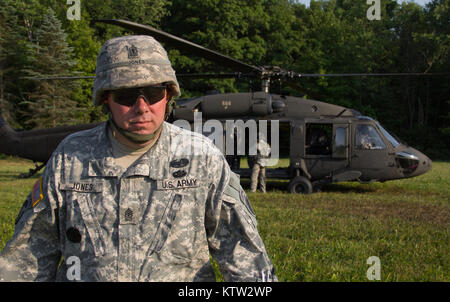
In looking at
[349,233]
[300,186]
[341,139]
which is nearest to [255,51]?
[341,139]

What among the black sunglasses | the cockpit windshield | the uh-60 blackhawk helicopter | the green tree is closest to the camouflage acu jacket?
the black sunglasses

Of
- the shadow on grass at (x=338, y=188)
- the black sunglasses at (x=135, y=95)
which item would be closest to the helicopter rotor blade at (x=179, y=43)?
the black sunglasses at (x=135, y=95)

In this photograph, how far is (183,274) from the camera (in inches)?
78.7

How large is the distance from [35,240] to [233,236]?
941mm

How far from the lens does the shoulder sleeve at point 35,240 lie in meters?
1.96

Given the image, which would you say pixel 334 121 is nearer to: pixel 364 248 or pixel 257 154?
pixel 257 154

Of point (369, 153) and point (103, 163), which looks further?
point (369, 153)

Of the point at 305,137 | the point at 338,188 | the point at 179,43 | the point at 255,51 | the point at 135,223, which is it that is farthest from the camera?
the point at 255,51

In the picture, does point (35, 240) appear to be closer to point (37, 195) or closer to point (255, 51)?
point (37, 195)

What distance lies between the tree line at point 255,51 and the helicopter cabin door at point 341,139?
2114 cm

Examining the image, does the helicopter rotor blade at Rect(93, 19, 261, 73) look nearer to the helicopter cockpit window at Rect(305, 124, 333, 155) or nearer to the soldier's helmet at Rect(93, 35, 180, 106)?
the helicopter cockpit window at Rect(305, 124, 333, 155)

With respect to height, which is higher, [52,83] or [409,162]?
[52,83]

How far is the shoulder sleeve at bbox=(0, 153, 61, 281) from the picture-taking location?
77.0 inches

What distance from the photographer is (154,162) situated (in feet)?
6.70
